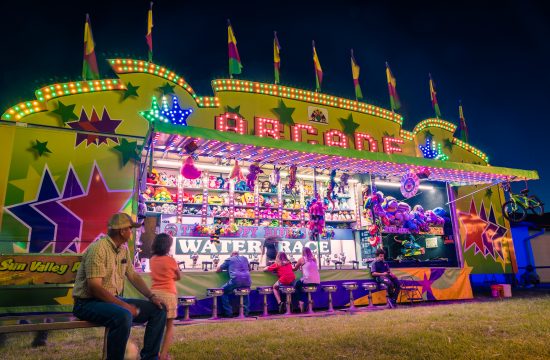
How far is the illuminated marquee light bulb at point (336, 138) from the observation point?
562 inches

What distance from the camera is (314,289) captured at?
369 inches

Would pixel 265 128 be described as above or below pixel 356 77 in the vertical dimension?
below

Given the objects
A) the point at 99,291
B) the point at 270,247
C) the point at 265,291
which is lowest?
the point at 265,291

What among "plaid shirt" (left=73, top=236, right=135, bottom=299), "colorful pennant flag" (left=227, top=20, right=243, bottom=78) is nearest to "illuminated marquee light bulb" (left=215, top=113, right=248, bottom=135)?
"colorful pennant flag" (left=227, top=20, right=243, bottom=78)

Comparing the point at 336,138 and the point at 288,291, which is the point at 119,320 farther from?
the point at 336,138

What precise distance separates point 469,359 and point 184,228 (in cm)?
919

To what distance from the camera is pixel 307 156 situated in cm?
1074

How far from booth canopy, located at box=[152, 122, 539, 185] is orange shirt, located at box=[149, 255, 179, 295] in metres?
3.89

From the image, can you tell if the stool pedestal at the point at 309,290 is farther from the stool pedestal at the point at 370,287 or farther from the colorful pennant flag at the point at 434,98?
the colorful pennant flag at the point at 434,98

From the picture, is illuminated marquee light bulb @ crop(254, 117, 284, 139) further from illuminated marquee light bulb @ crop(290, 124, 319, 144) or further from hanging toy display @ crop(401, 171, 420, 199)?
hanging toy display @ crop(401, 171, 420, 199)

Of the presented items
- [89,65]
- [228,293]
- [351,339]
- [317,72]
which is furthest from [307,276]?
[317,72]

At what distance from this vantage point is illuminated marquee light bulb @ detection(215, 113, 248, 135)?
41.1 ft

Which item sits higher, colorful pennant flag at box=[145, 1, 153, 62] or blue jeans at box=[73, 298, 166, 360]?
colorful pennant flag at box=[145, 1, 153, 62]

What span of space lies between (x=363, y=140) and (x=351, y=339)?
10.3 meters
